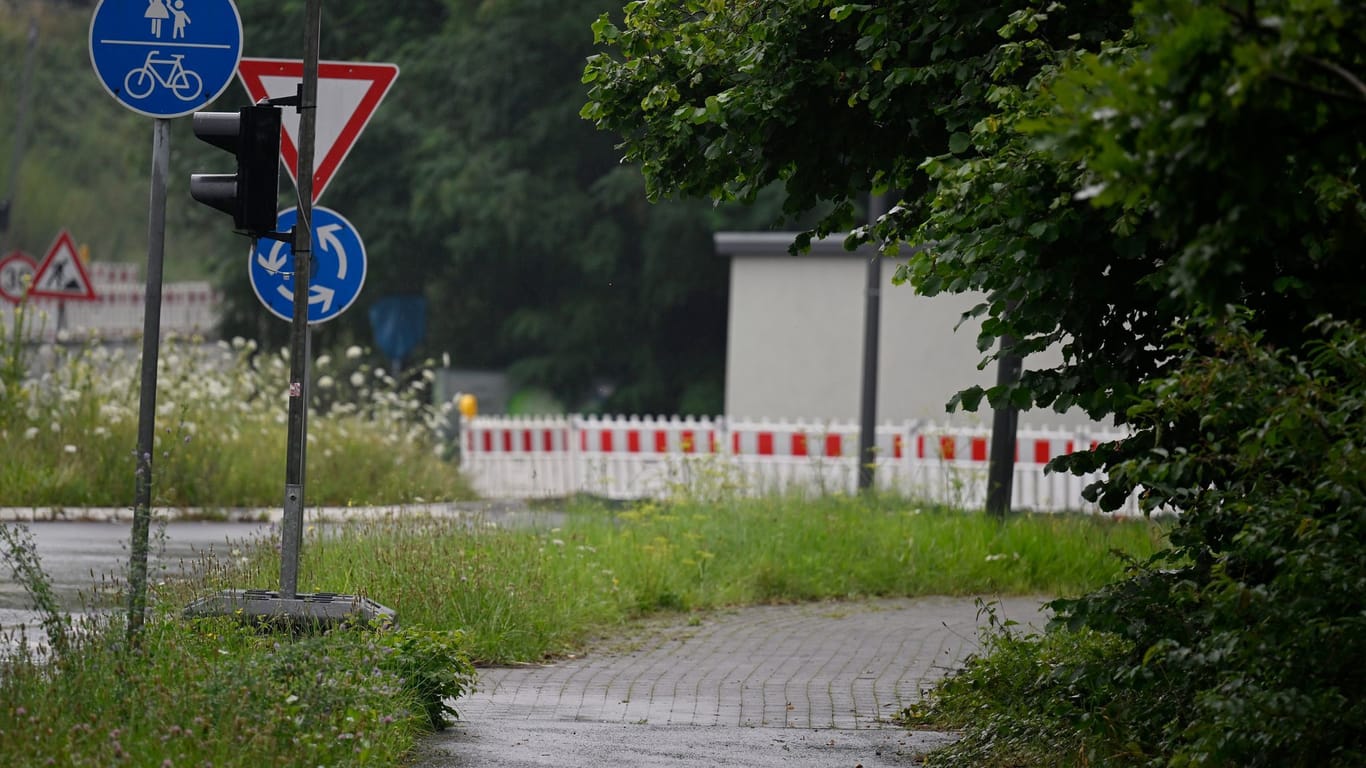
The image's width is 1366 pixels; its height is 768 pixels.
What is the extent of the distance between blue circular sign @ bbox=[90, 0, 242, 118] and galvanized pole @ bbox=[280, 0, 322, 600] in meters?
0.43

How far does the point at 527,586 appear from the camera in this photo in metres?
10.1

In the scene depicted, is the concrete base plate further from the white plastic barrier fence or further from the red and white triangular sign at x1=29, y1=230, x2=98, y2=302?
the red and white triangular sign at x1=29, y1=230, x2=98, y2=302

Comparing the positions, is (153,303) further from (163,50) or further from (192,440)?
(192,440)

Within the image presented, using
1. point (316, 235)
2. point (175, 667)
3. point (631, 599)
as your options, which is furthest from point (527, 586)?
point (175, 667)

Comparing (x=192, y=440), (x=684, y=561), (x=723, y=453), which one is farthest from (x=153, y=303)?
(x=723, y=453)

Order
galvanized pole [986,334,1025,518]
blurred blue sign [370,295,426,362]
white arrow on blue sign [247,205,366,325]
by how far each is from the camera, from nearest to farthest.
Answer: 1. white arrow on blue sign [247,205,366,325]
2. galvanized pole [986,334,1025,518]
3. blurred blue sign [370,295,426,362]

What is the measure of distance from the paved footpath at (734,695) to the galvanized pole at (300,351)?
100cm

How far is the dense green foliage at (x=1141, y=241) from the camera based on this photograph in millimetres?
3900

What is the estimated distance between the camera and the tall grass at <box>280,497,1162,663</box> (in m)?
9.59

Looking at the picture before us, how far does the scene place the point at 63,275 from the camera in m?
24.3

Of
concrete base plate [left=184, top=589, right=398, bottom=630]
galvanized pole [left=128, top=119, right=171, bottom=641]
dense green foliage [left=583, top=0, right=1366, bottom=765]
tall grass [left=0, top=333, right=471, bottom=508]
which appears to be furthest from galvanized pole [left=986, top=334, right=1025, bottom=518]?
galvanized pole [left=128, top=119, right=171, bottom=641]

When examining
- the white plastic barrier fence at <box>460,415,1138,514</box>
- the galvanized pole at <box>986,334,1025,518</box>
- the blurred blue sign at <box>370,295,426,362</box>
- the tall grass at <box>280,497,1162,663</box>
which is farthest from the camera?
the blurred blue sign at <box>370,295,426,362</box>

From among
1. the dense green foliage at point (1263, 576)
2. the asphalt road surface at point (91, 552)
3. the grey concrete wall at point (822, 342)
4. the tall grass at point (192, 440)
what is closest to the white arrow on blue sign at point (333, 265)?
the asphalt road surface at point (91, 552)

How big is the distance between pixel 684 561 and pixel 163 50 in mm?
6119
